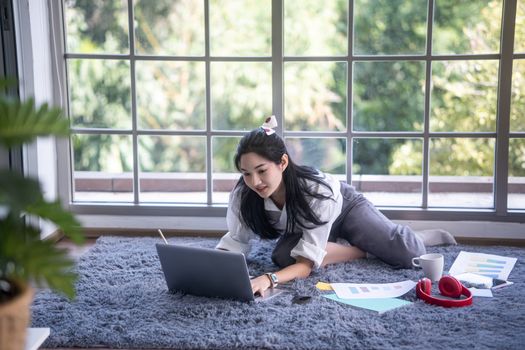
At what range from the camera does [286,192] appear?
2.61m

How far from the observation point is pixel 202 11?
3.30m

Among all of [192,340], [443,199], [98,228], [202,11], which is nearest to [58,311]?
[192,340]

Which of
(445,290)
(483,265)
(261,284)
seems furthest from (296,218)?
(483,265)

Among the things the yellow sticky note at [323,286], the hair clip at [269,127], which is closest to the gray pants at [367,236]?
the yellow sticky note at [323,286]

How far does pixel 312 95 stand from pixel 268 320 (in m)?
1.56

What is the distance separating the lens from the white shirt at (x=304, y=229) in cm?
254

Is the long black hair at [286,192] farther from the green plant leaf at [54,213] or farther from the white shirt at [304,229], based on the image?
the green plant leaf at [54,213]

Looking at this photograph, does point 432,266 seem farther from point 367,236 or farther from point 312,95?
point 312,95

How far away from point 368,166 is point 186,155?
0.99m

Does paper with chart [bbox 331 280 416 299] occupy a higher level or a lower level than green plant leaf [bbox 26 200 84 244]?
lower

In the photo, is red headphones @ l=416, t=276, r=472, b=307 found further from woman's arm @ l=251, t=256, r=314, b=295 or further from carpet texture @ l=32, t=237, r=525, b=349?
woman's arm @ l=251, t=256, r=314, b=295

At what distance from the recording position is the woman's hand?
233 centimetres

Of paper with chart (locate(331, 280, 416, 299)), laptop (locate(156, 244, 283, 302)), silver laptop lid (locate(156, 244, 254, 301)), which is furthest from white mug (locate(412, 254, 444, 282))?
silver laptop lid (locate(156, 244, 254, 301))

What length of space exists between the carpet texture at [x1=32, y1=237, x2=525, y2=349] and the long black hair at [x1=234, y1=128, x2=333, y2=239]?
0.26 meters
